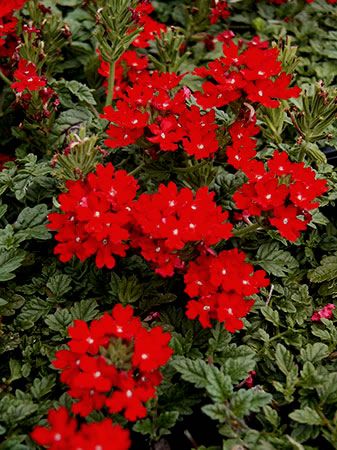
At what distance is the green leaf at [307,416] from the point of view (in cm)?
181

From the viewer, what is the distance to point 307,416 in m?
1.82

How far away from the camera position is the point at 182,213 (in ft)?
6.15

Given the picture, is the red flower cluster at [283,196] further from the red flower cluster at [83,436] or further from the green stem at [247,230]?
the red flower cluster at [83,436]

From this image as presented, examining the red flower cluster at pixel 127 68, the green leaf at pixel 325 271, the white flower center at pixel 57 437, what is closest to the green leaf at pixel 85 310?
the white flower center at pixel 57 437

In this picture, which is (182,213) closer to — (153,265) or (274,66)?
(153,265)

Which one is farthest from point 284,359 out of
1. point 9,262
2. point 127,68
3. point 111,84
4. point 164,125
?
point 127,68

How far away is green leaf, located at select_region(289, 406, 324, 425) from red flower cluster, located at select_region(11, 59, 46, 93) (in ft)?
4.97

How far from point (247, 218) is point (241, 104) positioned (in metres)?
0.40

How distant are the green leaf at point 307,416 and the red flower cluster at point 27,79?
1.52 m

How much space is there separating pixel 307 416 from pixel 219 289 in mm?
452

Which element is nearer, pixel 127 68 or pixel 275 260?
pixel 275 260

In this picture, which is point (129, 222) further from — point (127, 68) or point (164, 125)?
point (127, 68)

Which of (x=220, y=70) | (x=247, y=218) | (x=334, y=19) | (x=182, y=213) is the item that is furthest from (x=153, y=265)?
(x=334, y=19)

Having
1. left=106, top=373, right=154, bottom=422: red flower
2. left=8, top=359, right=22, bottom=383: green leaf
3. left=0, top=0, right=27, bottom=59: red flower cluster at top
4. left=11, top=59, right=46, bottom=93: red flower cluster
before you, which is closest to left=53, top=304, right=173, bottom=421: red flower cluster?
left=106, top=373, right=154, bottom=422: red flower
